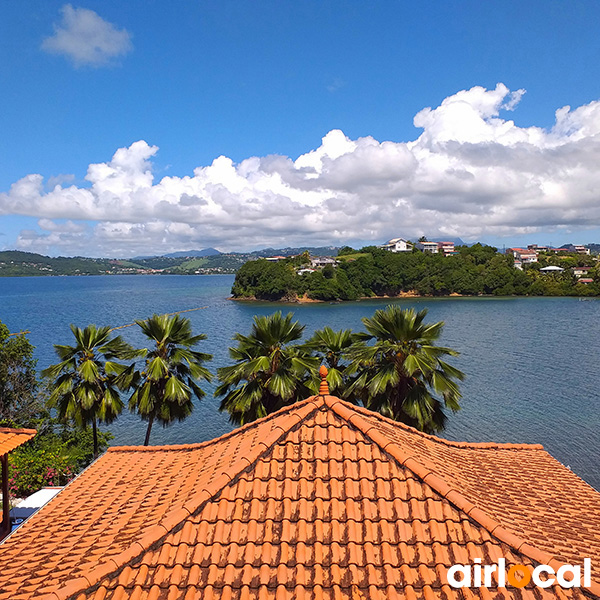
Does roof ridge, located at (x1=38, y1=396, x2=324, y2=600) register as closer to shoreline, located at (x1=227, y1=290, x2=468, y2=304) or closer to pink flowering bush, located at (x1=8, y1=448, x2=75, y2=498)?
pink flowering bush, located at (x1=8, y1=448, x2=75, y2=498)

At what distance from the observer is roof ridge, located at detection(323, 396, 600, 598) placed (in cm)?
514

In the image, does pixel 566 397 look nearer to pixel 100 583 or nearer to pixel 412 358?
pixel 412 358

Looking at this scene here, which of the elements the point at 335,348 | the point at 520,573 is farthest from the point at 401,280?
the point at 520,573

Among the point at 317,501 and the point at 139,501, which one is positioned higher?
the point at 317,501

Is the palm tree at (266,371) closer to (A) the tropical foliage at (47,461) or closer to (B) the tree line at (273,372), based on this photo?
(B) the tree line at (273,372)

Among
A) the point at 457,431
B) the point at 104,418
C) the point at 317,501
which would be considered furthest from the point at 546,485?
the point at 457,431

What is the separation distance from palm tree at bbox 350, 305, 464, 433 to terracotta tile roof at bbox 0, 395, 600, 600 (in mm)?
6058

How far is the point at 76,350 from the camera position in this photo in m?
17.0

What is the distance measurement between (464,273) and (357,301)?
36370mm

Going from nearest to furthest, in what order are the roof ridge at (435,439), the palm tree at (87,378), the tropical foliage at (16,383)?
the roof ridge at (435,439) < the palm tree at (87,378) < the tropical foliage at (16,383)

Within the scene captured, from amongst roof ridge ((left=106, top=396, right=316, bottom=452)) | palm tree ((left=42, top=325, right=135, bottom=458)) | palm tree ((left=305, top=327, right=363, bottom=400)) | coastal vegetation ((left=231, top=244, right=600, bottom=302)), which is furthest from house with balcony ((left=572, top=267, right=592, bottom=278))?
roof ridge ((left=106, top=396, right=316, bottom=452))

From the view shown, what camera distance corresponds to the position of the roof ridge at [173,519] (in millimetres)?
4984

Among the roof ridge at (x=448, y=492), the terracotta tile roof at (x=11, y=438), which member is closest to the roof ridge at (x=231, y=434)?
the roof ridge at (x=448, y=492)

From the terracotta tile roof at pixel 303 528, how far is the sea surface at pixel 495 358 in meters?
3.93
